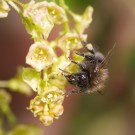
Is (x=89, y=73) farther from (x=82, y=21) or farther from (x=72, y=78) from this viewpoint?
(x=82, y=21)

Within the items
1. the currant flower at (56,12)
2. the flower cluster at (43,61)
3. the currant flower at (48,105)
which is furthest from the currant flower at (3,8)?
the currant flower at (48,105)

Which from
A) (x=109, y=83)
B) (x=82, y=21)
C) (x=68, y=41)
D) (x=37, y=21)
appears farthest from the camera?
(x=109, y=83)

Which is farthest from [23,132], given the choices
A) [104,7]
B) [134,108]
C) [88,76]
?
[134,108]

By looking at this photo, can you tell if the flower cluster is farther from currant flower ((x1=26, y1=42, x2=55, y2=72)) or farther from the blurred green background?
the blurred green background

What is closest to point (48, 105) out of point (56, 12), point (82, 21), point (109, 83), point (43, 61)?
point (43, 61)

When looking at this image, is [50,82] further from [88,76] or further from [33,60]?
[88,76]

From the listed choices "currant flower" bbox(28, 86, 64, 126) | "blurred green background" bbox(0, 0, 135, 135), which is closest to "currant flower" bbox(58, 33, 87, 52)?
"currant flower" bbox(28, 86, 64, 126)
